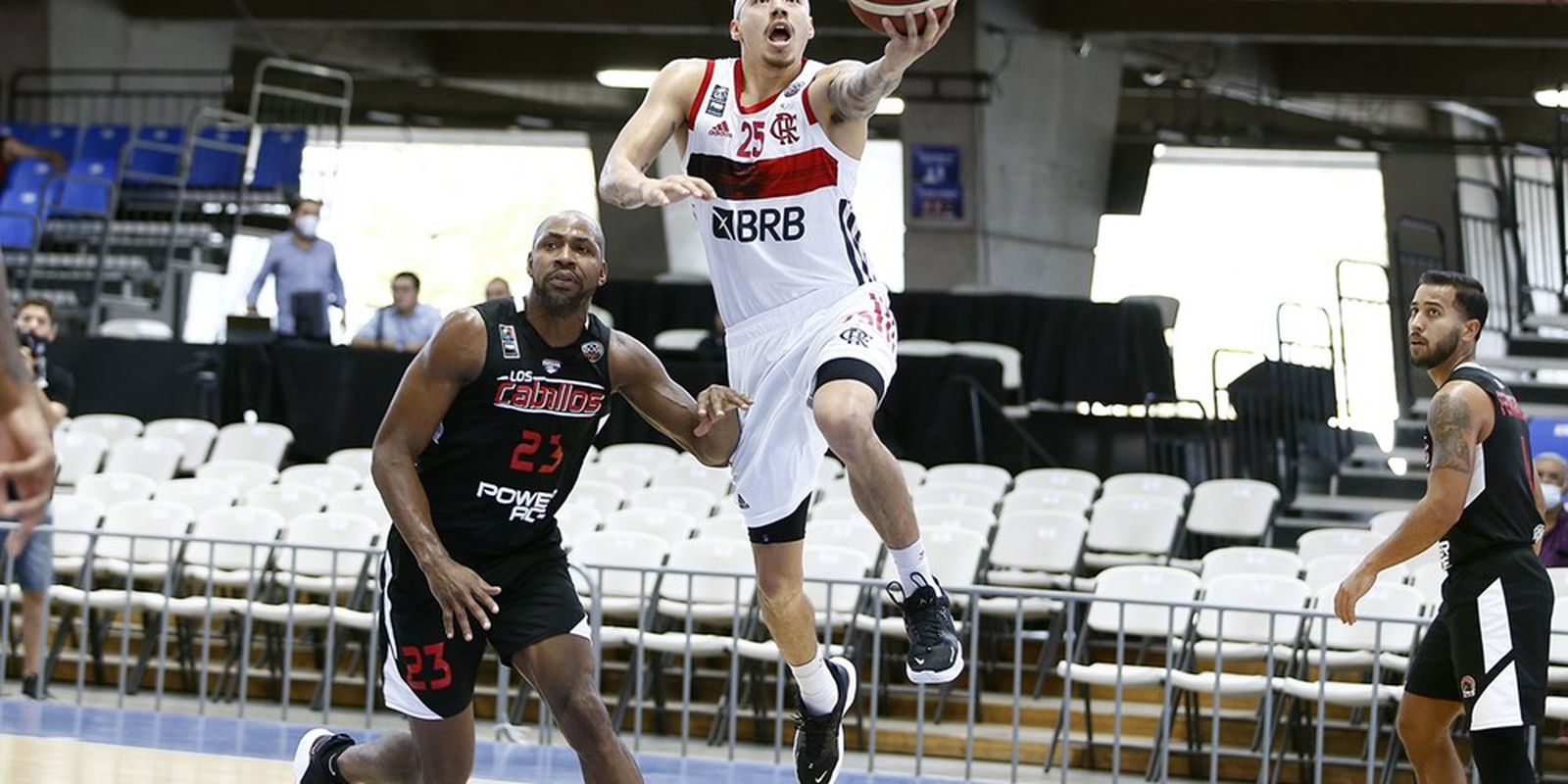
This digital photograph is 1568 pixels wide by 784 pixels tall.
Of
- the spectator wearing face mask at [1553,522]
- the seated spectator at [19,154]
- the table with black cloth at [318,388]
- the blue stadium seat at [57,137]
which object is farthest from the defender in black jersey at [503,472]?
the blue stadium seat at [57,137]

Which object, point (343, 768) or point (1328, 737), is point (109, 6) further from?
point (343, 768)

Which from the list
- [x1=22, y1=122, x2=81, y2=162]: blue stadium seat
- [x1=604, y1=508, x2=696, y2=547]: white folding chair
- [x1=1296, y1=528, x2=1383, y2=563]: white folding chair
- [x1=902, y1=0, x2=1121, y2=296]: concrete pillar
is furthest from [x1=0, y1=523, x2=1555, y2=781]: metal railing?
[x1=902, y1=0, x2=1121, y2=296]: concrete pillar

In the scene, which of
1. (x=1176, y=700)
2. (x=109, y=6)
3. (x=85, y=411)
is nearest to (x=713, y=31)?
(x=109, y=6)

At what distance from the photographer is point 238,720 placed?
9438mm

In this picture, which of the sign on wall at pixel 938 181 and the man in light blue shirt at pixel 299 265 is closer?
the man in light blue shirt at pixel 299 265

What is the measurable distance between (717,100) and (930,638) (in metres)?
1.57

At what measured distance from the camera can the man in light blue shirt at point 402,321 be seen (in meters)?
14.4

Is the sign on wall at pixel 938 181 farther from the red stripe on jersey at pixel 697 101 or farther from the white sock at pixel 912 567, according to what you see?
the red stripe on jersey at pixel 697 101

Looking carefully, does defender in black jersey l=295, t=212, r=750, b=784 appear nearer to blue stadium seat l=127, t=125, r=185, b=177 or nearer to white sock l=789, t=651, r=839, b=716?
white sock l=789, t=651, r=839, b=716

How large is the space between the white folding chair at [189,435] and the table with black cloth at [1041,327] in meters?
3.68

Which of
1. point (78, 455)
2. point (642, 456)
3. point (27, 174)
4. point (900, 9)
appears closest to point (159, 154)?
point (27, 174)

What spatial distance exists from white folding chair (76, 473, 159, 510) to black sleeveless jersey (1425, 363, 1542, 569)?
8.17 metres

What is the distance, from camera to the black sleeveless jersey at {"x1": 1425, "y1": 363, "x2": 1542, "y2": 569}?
657 cm

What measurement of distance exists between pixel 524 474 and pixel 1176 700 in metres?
5.27
